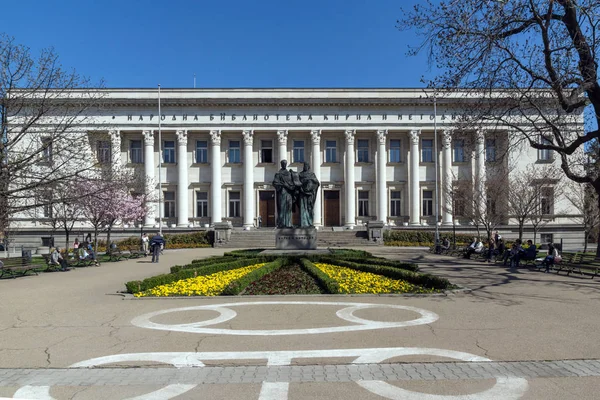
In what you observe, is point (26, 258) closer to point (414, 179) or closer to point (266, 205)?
point (266, 205)

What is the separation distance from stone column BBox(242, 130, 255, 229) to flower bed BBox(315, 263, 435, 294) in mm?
31069

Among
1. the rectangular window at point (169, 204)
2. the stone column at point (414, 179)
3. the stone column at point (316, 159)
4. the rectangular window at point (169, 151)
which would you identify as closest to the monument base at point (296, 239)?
the stone column at point (316, 159)

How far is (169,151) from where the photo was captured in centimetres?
4800

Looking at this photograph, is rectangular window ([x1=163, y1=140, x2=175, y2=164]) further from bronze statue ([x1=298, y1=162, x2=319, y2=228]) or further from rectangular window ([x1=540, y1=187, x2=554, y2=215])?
rectangular window ([x1=540, y1=187, x2=554, y2=215])

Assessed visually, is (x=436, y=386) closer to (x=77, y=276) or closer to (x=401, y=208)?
(x=77, y=276)

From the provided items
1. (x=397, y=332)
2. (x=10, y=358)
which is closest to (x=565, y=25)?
(x=397, y=332)

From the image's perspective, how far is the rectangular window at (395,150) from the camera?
4869 centimetres

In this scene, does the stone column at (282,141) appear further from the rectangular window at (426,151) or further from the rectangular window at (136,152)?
the rectangular window at (426,151)

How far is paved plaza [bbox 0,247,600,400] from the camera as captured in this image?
5.58 m

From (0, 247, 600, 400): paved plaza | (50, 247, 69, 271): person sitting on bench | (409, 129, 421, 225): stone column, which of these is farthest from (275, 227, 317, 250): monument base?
(409, 129, 421, 225): stone column

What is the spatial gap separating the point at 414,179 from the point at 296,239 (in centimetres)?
2716

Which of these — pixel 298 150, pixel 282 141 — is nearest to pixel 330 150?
pixel 298 150

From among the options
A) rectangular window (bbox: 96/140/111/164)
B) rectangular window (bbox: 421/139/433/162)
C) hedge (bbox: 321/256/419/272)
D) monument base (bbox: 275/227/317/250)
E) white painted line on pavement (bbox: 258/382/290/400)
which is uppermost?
rectangular window (bbox: 421/139/433/162)

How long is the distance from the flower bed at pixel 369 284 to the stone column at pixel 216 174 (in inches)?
1268
